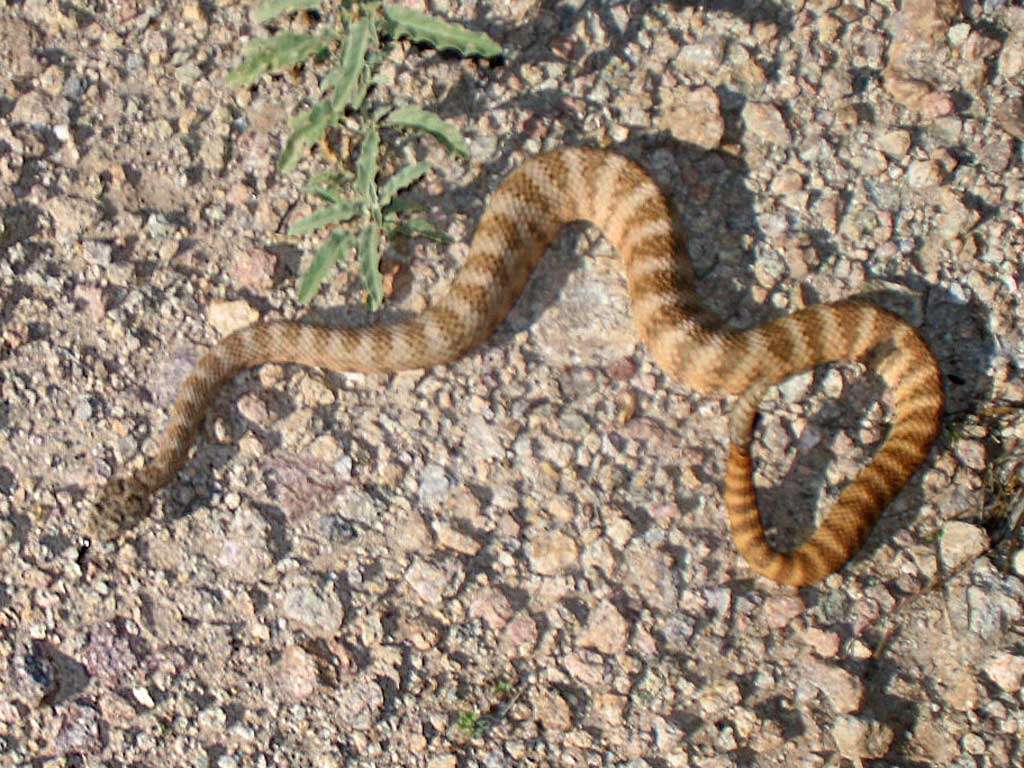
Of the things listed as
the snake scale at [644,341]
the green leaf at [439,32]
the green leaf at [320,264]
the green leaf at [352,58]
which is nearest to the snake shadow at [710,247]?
the snake scale at [644,341]

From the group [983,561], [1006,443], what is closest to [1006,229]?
[1006,443]

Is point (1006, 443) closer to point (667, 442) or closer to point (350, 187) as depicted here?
point (667, 442)

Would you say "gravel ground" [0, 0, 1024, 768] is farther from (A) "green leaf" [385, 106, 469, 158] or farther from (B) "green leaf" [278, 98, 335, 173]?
(A) "green leaf" [385, 106, 469, 158]

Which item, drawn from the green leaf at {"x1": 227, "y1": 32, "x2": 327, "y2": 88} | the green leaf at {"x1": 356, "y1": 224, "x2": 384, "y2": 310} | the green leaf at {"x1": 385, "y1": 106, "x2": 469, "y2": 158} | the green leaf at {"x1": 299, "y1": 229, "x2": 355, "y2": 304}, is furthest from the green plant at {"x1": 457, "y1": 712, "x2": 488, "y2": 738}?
the green leaf at {"x1": 227, "y1": 32, "x2": 327, "y2": 88}

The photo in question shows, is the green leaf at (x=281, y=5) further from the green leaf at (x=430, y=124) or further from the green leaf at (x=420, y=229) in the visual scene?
the green leaf at (x=420, y=229)

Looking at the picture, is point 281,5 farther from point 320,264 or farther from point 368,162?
point 320,264

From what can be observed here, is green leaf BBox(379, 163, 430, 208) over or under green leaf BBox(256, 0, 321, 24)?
under

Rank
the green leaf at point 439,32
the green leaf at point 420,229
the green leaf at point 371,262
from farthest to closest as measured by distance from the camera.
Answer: the green leaf at point 420,229 → the green leaf at point 371,262 → the green leaf at point 439,32
